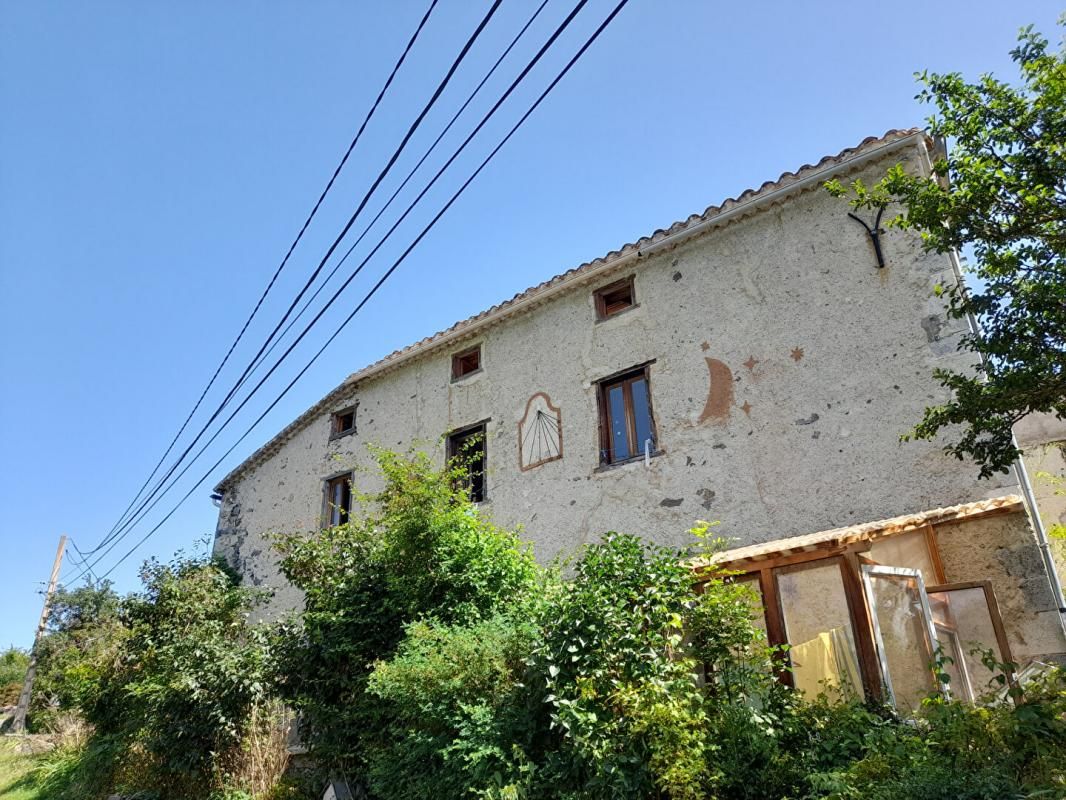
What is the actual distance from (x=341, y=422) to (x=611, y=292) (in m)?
7.27

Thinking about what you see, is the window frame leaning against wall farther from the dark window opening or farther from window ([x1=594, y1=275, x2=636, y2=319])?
Answer: the dark window opening

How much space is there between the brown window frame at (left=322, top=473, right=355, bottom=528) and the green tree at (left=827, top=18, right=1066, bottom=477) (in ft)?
38.0

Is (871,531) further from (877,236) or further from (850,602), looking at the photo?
(877,236)

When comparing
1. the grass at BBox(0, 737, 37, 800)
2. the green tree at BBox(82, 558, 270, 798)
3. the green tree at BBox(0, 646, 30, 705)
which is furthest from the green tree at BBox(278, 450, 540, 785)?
the green tree at BBox(0, 646, 30, 705)

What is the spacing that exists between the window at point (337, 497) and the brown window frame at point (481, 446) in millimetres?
2918

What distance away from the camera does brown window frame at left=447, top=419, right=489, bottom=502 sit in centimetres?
1175

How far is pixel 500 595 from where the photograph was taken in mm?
7297

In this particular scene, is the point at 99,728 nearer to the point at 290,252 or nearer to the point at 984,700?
the point at 290,252

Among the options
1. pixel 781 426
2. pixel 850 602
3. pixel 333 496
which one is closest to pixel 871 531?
pixel 850 602

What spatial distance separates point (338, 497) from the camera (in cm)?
1470

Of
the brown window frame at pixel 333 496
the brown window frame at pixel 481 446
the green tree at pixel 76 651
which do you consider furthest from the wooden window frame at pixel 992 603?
the green tree at pixel 76 651

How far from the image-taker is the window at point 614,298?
11211 mm

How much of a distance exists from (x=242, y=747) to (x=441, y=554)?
4423 millimetres

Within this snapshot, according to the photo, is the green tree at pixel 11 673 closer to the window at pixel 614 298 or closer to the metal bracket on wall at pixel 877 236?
the window at pixel 614 298
